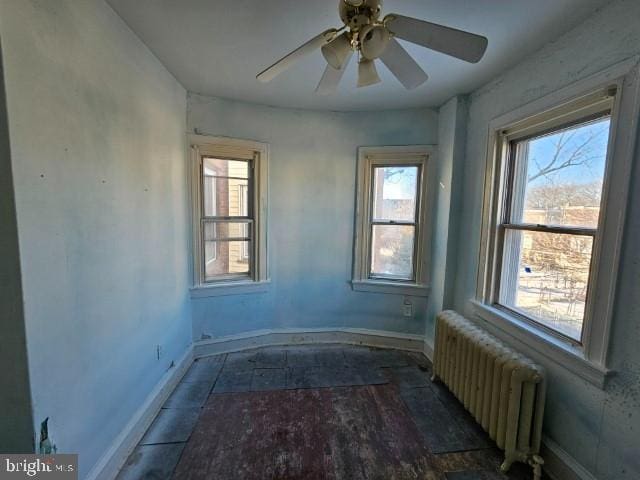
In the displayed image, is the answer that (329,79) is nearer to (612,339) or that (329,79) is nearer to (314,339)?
(612,339)

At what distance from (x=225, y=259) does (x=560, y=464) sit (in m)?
2.93

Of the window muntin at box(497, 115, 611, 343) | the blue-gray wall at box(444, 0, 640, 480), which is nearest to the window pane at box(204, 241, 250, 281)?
the window muntin at box(497, 115, 611, 343)

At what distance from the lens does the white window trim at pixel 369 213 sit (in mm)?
2900

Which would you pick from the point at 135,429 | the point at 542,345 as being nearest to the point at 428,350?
the point at 542,345

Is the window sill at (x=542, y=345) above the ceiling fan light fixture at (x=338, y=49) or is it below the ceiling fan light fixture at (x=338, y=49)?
below

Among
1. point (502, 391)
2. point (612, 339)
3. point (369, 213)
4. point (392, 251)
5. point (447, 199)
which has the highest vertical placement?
point (447, 199)

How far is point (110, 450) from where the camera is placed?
1541 mm

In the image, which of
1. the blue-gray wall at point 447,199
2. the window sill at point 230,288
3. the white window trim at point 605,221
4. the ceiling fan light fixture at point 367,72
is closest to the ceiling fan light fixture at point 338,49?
the ceiling fan light fixture at point 367,72

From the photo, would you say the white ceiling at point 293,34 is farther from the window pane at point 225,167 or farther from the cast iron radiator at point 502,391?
the cast iron radiator at point 502,391

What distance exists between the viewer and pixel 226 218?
2.88 m

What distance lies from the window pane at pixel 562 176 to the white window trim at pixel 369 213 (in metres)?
0.91

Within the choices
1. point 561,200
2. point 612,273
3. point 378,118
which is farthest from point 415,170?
point 612,273

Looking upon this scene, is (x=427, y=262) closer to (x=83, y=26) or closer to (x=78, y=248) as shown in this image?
(x=78, y=248)

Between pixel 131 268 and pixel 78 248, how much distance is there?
1.52 feet
